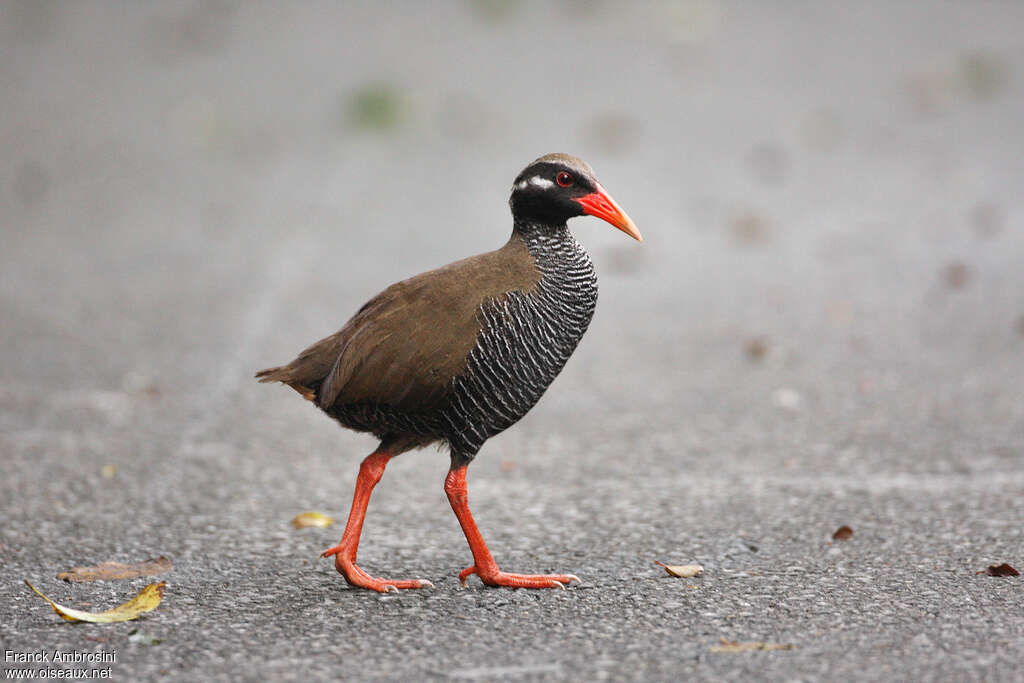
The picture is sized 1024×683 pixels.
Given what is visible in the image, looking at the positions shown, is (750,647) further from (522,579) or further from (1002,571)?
(1002,571)

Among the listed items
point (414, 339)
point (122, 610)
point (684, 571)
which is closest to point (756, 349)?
point (684, 571)

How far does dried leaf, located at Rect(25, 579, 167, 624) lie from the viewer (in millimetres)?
3936

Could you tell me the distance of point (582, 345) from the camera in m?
7.90

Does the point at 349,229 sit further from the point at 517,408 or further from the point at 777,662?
the point at 777,662

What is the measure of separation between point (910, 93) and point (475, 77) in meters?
4.51

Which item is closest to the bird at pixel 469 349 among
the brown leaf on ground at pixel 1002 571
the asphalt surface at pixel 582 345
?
the asphalt surface at pixel 582 345

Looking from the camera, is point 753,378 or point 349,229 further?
point 349,229

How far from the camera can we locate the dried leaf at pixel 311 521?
16.8 ft

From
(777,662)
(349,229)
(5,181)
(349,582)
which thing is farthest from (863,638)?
(5,181)

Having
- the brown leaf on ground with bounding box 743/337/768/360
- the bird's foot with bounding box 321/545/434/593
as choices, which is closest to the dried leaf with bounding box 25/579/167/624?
the bird's foot with bounding box 321/545/434/593

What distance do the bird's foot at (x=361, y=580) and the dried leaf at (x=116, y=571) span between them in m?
0.68

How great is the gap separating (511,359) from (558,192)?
64cm

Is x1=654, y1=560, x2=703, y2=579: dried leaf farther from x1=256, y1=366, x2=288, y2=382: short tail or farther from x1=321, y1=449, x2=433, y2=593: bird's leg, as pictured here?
x1=256, y1=366, x2=288, y2=382: short tail

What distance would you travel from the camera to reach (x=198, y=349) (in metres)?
7.64
